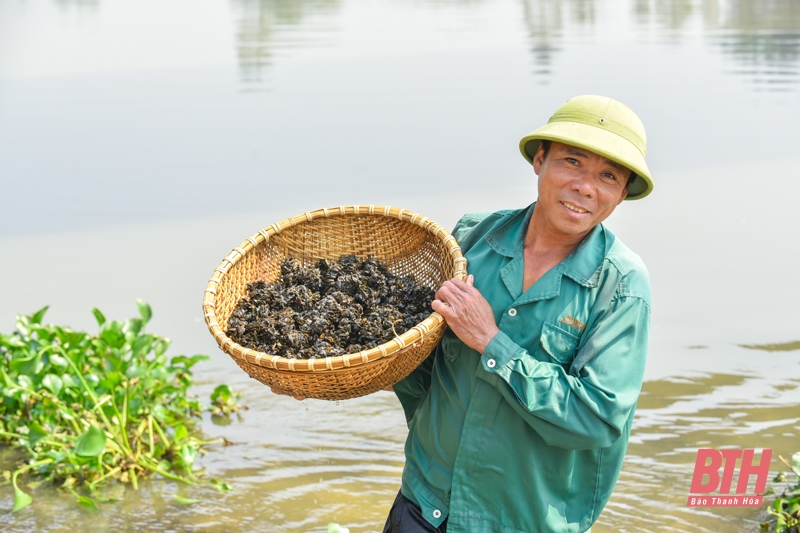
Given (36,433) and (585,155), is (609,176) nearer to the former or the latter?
(585,155)

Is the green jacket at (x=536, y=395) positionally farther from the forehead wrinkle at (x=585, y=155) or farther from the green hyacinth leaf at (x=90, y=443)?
the green hyacinth leaf at (x=90, y=443)

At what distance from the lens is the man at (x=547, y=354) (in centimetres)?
188

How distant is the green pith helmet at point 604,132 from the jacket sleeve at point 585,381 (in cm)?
31

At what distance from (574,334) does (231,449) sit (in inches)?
91.2

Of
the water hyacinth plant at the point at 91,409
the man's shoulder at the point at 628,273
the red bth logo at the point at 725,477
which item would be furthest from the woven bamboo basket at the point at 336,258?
the red bth logo at the point at 725,477

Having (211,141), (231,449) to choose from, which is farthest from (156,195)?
(231,449)

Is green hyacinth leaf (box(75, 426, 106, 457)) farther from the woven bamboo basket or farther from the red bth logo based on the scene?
the red bth logo

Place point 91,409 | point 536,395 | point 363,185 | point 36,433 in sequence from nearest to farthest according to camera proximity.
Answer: point 536,395 → point 36,433 → point 91,409 → point 363,185

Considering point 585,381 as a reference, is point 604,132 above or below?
above

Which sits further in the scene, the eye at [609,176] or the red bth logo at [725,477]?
the red bth logo at [725,477]

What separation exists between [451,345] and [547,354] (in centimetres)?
27

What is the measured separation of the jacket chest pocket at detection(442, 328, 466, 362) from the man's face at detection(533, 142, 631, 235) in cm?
38

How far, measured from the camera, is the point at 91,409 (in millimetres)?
3623

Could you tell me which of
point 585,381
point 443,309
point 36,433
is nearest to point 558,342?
point 585,381
